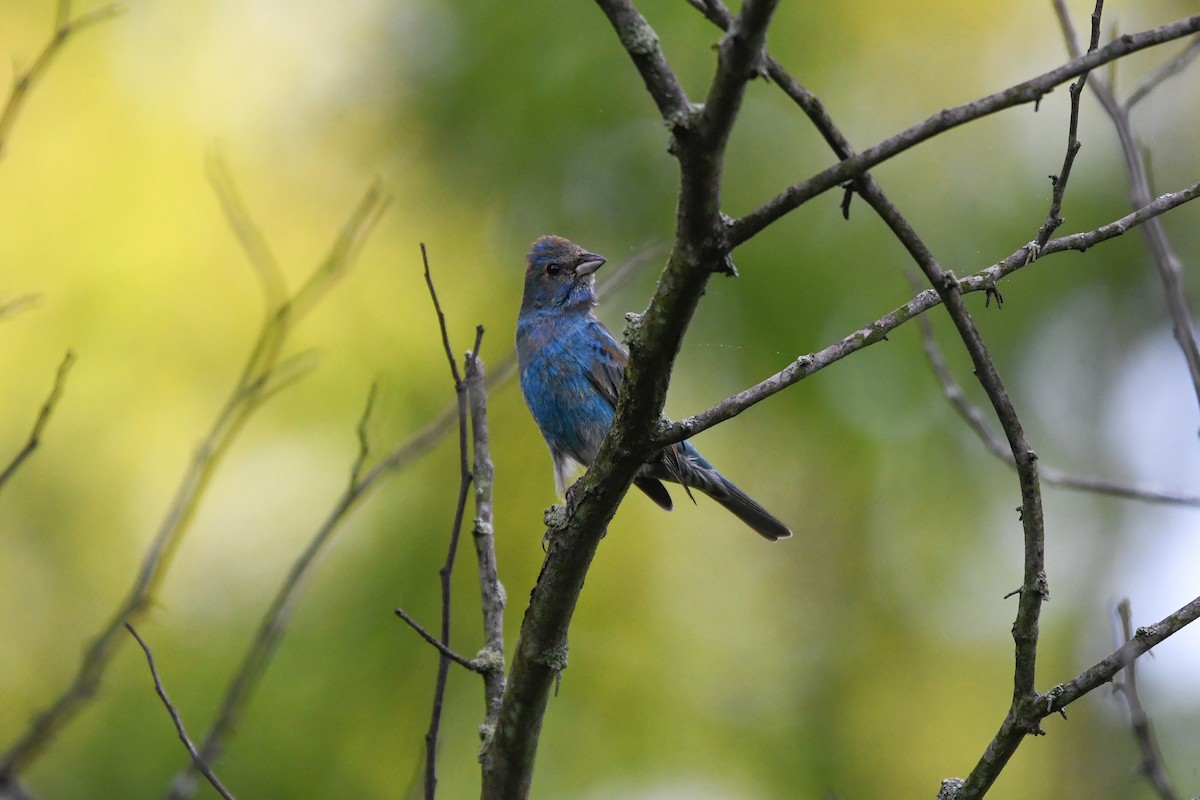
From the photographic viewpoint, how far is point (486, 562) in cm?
378

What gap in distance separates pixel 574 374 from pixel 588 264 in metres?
0.79

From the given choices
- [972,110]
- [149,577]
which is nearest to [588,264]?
[149,577]

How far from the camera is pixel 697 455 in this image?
20.7ft

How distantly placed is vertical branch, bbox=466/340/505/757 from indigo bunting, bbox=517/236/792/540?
1.36m

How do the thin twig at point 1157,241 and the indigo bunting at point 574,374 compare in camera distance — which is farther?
the indigo bunting at point 574,374

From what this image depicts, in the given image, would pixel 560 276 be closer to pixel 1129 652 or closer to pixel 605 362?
pixel 605 362

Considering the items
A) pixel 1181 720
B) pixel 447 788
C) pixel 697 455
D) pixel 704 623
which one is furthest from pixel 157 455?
pixel 1181 720

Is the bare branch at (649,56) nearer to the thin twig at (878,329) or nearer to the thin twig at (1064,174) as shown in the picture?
the thin twig at (878,329)

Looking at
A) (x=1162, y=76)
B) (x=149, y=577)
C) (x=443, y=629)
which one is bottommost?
(x=149, y=577)

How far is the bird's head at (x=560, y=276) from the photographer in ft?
20.2

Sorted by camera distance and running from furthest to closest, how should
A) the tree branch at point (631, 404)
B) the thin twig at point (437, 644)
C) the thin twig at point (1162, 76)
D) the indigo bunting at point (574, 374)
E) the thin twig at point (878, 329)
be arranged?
the indigo bunting at point (574, 374)
the thin twig at point (1162, 76)
the thin twig at point (437, 644)
the thin twig at point (878, 329)
the tree branch at point (631, 404)

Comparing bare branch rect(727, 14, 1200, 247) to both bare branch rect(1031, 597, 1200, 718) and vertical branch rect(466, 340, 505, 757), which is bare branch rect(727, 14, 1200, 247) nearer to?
bare branch rect(1031, 597, 1200, 718)

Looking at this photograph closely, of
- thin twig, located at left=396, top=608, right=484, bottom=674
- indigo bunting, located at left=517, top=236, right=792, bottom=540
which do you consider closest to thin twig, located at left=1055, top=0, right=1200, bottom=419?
thin twig, located at left=396, top=608, right=484, bottom=674

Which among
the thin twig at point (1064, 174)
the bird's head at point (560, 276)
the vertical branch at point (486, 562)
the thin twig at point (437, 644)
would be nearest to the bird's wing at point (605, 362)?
the bird's head at point (560, 276)
